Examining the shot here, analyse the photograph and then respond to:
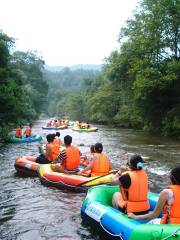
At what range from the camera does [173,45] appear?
28562 millimetres

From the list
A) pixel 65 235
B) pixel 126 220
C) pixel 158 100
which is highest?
pixel 158 100

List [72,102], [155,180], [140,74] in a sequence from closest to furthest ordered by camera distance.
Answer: [155,180] → [140,74] → [72,102]

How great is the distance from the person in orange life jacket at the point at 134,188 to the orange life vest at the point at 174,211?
0.84 meters

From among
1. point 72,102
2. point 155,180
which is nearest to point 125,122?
point 155,180

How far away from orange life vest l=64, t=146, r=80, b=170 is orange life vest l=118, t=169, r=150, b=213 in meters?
4.36

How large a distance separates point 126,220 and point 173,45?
78.0 feet

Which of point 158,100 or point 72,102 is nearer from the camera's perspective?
point 158,100

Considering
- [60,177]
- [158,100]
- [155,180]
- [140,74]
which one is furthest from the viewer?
[158,100]

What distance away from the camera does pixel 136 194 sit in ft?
22.4

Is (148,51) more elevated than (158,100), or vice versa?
(148,51)

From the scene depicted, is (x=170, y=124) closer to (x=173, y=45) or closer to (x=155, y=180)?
(x=173, y=45)

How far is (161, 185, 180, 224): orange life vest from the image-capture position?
5898 mm

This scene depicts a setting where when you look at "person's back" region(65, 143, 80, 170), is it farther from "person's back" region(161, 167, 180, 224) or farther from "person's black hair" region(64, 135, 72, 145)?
"person's back" region(161, 167, 180, 224)

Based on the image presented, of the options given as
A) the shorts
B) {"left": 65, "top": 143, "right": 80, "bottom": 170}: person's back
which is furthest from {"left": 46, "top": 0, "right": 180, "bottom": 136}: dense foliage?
{"left": 65, "top": 143, "right": 80, "bottom": 170}: person's back
